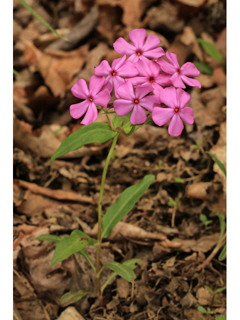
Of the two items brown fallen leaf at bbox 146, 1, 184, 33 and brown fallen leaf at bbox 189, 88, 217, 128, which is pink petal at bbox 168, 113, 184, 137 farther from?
brown fallen leaf at bbox 146, 1, 184, 33

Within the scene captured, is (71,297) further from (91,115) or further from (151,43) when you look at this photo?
(151,43)

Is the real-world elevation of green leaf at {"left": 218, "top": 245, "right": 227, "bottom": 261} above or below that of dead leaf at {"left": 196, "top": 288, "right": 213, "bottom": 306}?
above

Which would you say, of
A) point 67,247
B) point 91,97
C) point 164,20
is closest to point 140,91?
point 91,97

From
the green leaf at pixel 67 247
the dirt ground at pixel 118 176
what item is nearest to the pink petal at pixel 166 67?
the green leaf at pixel 67 247

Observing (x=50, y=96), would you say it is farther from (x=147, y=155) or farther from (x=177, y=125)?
(x=177, y=125)

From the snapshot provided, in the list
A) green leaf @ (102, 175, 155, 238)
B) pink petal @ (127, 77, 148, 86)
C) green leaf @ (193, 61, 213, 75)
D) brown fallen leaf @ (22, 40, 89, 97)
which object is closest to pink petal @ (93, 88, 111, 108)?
pink petal @ (127, 77, 148, 86)

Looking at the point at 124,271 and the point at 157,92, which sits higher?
the point at 157,92
